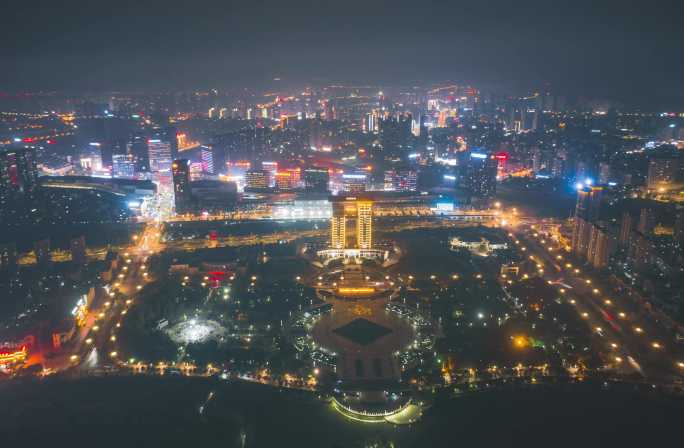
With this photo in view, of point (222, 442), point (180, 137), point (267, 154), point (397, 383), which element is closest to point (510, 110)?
point (267, 154)

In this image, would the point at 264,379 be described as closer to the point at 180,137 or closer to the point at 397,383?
the point at 397,383

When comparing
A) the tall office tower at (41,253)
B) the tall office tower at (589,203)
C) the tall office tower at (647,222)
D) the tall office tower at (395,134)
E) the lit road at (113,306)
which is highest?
the tall office tower at (395,134)

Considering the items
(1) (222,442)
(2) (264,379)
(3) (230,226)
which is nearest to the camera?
(1) (222,442)

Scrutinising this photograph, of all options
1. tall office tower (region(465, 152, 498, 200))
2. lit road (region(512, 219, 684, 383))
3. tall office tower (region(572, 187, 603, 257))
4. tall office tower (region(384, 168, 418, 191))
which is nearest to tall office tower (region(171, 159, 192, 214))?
tall office tower (region(384, 168, 418, 191))

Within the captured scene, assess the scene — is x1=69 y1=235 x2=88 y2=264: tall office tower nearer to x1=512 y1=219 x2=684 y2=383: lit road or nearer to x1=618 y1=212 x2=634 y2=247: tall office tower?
x1=512 y1=219 x2=684 y2=383: lit road

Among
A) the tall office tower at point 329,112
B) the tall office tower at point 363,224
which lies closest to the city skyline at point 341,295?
the tall office tower at point 363,224

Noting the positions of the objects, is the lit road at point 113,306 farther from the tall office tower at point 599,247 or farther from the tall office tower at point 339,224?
the tall office tower at point 599,247
